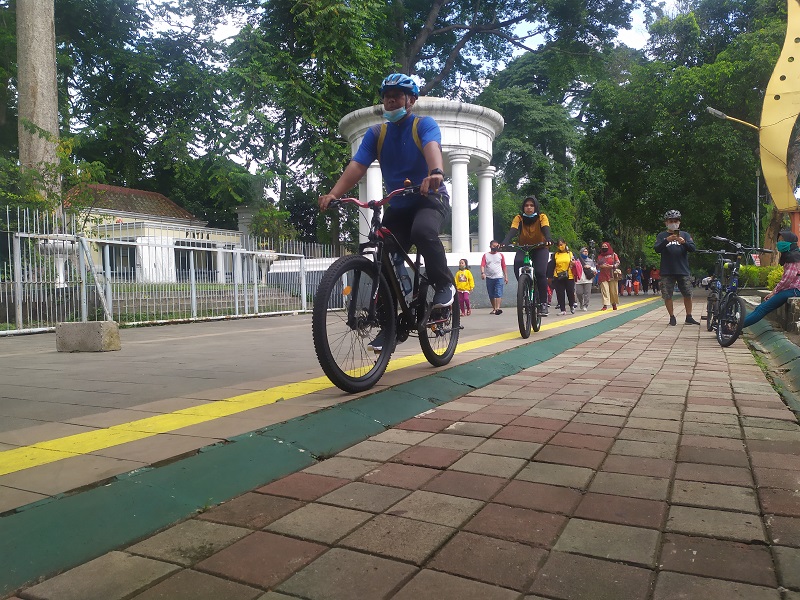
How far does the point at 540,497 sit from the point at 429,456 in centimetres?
62

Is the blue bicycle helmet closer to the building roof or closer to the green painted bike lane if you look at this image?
the green painted bike lane

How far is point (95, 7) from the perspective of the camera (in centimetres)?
2773

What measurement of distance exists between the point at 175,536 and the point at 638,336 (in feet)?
24.6

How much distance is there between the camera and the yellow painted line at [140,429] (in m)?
2.48

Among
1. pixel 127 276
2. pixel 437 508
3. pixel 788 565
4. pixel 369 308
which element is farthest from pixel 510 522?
pixel 127 276

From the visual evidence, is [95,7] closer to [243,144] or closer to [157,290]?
[243,144]

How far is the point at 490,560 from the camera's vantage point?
1.72m

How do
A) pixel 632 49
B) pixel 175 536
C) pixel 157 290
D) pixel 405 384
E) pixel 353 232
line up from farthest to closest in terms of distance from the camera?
pixel 632 49 < pixel 353 232 < pixel 157 290 < pixel 405 384 < pixel 175 536

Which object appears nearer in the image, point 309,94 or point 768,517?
point 768,517

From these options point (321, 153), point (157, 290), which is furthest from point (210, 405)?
point (321, 153)

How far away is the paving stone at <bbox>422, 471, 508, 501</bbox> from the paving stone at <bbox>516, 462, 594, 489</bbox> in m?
0.13

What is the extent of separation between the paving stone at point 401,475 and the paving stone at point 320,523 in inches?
12.0

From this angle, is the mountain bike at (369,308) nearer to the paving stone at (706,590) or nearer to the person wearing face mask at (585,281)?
the paving stone at (706,590)

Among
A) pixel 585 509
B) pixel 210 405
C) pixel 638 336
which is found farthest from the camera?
pixel 638 336
